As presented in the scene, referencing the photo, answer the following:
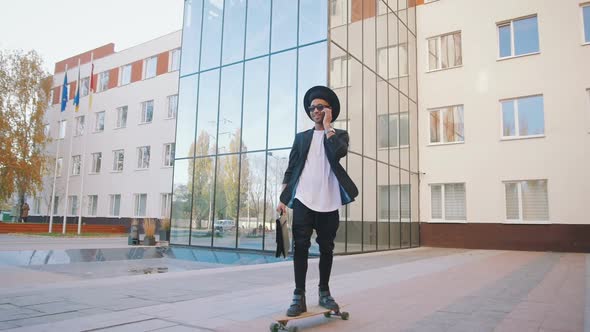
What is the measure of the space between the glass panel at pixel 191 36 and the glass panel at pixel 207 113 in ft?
2.72

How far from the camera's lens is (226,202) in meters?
13.1

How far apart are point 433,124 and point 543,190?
4.55 m

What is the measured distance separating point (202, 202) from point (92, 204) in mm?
17934

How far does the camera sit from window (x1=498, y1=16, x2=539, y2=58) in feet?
50.6

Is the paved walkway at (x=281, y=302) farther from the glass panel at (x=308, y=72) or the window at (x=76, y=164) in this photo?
the window at (x=76, y=164)

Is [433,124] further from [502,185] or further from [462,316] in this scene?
[462,316]

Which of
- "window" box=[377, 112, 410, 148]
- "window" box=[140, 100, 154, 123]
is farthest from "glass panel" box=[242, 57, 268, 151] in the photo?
"window" box=[140, 100, 154, 123]

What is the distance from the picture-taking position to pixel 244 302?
180 inches

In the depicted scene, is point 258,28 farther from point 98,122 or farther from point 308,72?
point 98,122

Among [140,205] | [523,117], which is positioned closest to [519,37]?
[523,117]

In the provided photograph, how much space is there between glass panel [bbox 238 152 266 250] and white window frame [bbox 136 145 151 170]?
14505 millimetres

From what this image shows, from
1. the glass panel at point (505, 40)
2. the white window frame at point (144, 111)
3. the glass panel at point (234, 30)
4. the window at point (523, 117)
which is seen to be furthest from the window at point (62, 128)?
the window at point (523, 117)

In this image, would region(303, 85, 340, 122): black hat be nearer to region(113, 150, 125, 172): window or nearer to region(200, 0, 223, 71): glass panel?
region(200, 0, 223, 71): glass panel

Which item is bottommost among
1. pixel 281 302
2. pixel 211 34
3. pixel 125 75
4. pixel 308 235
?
pixel 281 302
